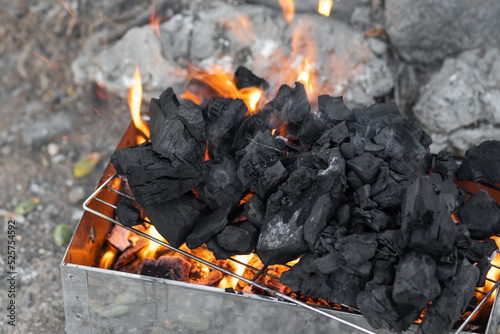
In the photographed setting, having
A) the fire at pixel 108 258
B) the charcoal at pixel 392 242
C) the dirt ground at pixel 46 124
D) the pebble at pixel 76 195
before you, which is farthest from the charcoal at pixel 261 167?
the pebble at pixel 76 195

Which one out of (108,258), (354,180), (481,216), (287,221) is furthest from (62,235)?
(481,216)

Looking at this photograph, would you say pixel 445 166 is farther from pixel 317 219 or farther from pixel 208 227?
pixel 208 227

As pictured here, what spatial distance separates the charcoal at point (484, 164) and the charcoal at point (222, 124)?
46.0 inches

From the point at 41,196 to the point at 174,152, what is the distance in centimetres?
193

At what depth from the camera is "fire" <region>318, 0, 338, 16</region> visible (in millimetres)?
3602

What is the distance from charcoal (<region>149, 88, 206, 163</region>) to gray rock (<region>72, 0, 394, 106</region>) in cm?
154

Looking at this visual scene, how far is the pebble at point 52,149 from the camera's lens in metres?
3.71

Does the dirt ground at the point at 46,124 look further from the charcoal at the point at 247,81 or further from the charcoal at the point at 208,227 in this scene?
the charcoal at the point at 247,81

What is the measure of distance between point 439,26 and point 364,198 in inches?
87.3

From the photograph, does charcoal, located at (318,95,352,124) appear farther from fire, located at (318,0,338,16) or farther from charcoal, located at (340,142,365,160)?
fire, located at (318,0,338,16)

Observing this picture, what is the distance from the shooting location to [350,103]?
140 inches

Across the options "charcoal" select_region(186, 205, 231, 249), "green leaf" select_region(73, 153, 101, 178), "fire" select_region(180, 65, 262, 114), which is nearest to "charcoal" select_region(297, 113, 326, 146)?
"fire" select_region(180, 65, 262, 114)

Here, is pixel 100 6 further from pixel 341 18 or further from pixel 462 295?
pixel 462 295

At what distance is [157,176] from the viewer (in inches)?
78.7
